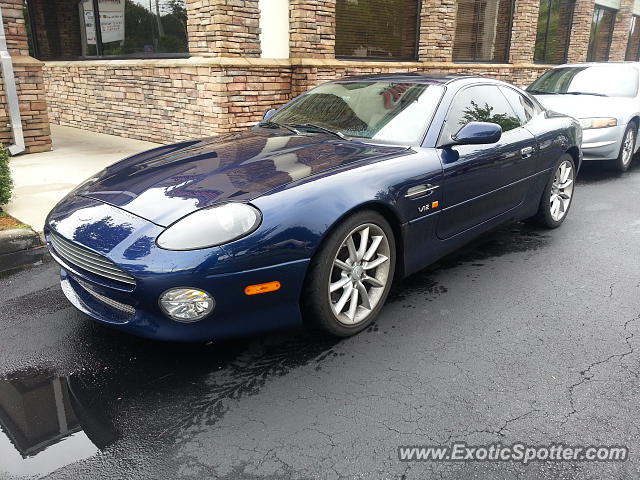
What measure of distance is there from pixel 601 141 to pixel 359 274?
583 centimetres

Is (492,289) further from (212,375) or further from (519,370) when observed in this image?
(212,375)

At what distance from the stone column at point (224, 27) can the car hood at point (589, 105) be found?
450cm

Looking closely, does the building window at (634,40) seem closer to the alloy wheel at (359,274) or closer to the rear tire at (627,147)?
the rear tire at (627,147)

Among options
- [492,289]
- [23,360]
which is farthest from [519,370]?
[23,360]

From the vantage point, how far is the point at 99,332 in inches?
122

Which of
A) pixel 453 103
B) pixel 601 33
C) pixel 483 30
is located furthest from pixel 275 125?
pixel 601 33

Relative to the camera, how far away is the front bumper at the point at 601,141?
23.8ft

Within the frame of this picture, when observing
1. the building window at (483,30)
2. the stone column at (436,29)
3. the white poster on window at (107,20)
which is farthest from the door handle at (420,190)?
the building window at (483,30)

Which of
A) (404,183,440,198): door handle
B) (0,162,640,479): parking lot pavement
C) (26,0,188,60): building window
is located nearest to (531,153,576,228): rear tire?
(0,162,640,479): parking lot pavement

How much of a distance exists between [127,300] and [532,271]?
301cm

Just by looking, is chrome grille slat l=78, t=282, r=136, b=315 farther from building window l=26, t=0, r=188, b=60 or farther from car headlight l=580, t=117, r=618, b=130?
building window l=26, t=0, r=188, b=60

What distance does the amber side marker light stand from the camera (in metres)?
2.50

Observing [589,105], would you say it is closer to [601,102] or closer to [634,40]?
[601,102]

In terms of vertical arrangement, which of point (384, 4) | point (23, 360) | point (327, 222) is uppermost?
point (384, 4)
